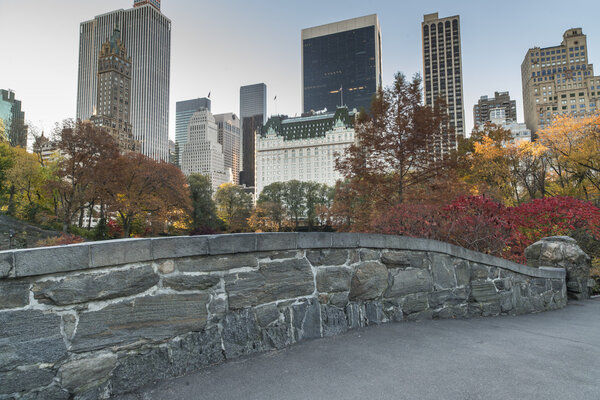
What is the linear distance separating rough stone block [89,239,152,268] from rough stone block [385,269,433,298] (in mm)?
2879

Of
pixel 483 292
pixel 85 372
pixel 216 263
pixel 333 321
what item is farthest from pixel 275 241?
pixel 483 292

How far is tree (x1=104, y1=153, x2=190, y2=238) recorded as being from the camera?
30094 millimetres

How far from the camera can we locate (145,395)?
7.43 feet

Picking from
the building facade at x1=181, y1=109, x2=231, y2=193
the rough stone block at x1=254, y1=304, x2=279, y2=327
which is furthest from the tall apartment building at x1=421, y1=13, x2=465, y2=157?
the rough stone block at x1=254, y1=304, x2=279, y2=327

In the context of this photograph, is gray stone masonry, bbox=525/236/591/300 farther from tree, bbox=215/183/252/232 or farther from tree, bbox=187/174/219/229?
tree, bbox=215/183/252/232

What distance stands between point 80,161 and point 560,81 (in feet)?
490

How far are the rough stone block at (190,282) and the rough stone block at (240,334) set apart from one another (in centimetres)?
34

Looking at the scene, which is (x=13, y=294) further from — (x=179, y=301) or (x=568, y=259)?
(x=568, y=259)

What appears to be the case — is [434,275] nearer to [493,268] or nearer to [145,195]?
[493,268]

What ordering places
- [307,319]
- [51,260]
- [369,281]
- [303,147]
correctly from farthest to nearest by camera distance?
[303,147]
[369,281]
[307,319]
[51,260]

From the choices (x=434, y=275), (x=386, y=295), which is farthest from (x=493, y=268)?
(x=386, y=295)

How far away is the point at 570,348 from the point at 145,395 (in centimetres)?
400

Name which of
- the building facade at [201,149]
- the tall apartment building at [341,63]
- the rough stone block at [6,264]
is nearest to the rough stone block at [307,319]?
the rough stone block at [6,264]

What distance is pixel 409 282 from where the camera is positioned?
13.9ft
